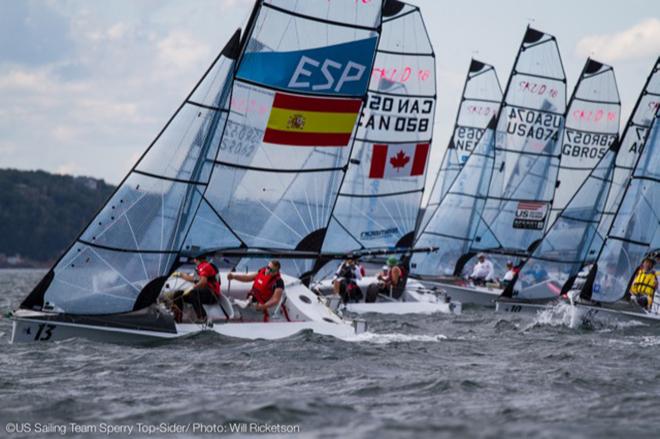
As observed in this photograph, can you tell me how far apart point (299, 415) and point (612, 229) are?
1276 centimetres

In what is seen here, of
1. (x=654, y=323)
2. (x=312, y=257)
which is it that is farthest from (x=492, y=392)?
(x=654, y=323)

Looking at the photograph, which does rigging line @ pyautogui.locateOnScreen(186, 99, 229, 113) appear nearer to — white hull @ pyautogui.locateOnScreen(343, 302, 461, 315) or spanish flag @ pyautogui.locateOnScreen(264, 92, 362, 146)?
spanish flag @ pyautogui.locateOnScreen(264, 92, 362, 146)

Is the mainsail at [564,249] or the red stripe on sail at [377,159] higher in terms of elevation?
the red stripe on sail at [377,159]

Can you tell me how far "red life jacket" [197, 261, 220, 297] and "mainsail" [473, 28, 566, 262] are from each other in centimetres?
1882

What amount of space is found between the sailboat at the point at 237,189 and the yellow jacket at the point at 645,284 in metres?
5.74

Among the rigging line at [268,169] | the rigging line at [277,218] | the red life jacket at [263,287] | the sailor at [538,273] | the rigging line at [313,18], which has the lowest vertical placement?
the red life jacket at [263,287]

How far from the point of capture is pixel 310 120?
1667 centimetres

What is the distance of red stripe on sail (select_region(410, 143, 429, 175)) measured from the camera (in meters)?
25.2

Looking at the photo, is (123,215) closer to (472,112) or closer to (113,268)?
(113,268)

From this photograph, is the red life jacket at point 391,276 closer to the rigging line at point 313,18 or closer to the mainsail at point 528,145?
the rigging line at point 313,18

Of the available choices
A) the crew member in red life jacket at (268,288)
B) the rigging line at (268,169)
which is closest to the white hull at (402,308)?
the rigging line at (268,169)

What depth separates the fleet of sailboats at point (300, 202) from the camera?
14.1 metres

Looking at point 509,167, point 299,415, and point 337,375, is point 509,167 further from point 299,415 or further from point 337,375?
point 299,415

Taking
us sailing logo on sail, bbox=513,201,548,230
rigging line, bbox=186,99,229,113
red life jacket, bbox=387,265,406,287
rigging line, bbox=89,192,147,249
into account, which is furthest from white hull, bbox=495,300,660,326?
us sailing logo on sail, bbox=513,201,548,230
